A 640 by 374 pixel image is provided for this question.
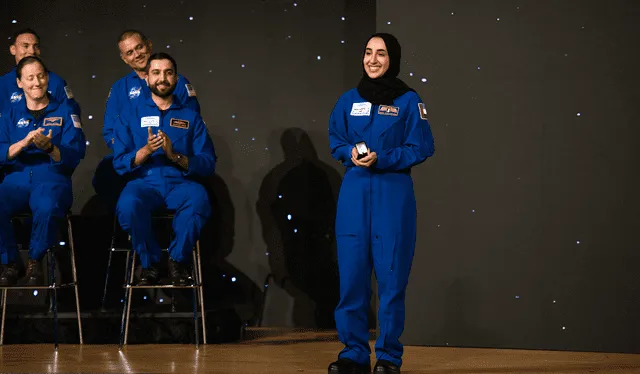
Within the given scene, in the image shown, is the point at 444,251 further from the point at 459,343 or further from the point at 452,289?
the point at 459,343

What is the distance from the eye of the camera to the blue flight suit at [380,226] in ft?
11.2

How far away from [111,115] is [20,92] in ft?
1.85

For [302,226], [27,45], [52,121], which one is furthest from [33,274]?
[302,226]

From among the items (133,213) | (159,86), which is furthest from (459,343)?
(159,86)

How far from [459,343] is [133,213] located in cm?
184

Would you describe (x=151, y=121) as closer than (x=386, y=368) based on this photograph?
No

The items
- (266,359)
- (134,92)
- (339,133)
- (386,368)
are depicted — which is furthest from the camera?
(134,92)

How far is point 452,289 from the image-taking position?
181 inches

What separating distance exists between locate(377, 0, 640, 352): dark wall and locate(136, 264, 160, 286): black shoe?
1.37 metres

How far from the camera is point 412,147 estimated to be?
3.48 metres

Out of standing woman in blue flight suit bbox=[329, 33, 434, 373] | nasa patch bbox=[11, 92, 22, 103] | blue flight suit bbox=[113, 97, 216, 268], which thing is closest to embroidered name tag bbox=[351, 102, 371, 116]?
standing woman in blue flight suit bbox=[329, 33, 434, 373]

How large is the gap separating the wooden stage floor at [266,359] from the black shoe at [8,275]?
13.4 inches

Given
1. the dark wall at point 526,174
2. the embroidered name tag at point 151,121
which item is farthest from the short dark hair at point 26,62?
the dark wall at point 526,174

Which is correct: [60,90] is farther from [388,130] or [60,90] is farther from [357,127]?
[388,130]
